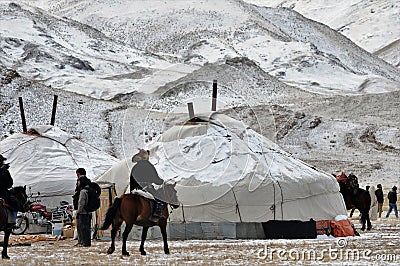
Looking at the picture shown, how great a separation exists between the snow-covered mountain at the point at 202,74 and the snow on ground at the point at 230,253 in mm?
3736

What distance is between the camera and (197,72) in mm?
83562

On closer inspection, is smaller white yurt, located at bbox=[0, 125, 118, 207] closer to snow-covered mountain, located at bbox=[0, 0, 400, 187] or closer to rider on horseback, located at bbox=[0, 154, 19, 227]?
snow-covered mountain, located at bbox=[0, 0, 400, 187]

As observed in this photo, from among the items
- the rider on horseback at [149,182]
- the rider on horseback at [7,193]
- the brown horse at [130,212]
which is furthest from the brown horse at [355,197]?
the rider on horseback at [7,193]

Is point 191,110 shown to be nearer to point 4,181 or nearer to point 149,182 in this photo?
point 149,182

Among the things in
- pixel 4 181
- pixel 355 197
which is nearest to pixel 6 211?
pixel 4 181

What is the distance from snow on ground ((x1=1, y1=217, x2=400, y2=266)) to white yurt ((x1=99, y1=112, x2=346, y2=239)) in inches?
44.4

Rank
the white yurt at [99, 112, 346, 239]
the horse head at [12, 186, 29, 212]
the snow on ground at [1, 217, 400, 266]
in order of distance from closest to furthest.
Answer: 1. the snow on ground at [1, 217, 400, 266]
2. the horse head at [12, 186, 29, 212]
3. the white yurt at [99, 112, 346, 239]

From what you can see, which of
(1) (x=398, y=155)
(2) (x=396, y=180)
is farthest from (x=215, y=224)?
(1) (x=398, y=155)

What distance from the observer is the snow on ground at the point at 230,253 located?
14.0m

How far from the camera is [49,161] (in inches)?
1062

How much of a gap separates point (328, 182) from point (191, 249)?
6.21 meters

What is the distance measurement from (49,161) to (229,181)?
793 centimetres

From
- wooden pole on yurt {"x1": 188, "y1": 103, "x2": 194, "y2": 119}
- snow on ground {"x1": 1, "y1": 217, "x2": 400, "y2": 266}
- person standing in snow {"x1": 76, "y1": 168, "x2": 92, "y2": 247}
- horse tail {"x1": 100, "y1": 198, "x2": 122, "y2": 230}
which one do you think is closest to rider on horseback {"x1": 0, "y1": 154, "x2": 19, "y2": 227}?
snow on ground {"x1": 1, "y1": 217, "x2": 400, "y2": 266}

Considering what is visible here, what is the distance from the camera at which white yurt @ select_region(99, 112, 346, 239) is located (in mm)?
20875
